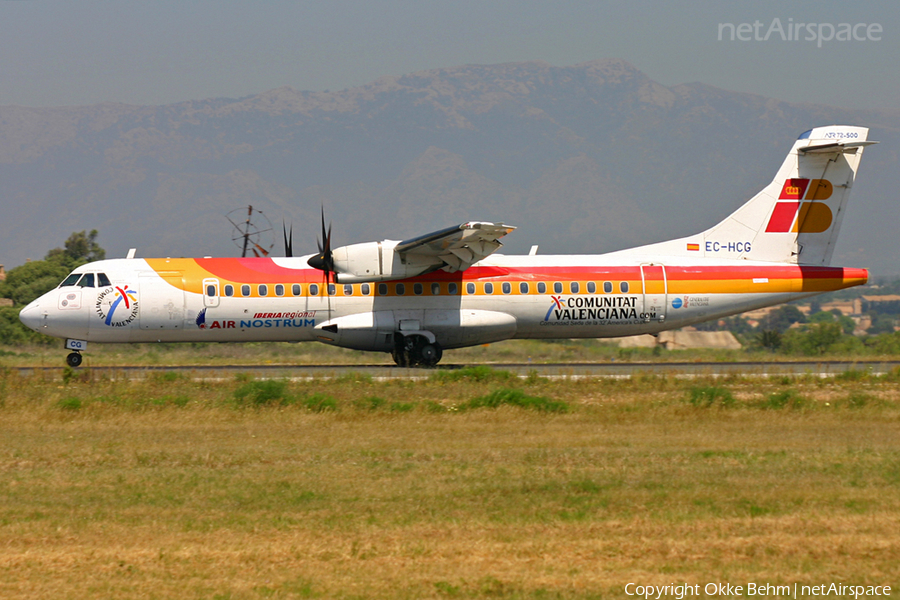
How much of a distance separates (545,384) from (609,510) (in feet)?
36.0

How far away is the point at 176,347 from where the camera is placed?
40344mm

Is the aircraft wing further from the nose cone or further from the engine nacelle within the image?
the nose cone

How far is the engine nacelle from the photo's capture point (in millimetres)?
23938

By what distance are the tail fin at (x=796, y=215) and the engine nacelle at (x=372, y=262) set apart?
26.1 ft

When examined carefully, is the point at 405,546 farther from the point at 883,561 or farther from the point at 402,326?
the point at 402,326

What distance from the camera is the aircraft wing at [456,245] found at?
23.4 m

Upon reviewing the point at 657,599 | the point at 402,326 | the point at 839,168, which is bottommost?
the point at 657,599

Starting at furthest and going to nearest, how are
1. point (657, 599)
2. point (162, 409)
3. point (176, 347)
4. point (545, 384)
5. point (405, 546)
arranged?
point (176, 347)
point (545, 384)
point (162, 409)
point (405, 546)
point (657, 599)

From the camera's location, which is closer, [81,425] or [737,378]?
[81,425]

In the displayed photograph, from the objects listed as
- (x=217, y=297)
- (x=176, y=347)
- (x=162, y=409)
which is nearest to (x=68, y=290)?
(x=217, y=297)

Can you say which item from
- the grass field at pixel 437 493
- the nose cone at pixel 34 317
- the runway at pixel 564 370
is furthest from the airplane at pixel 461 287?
the grass field at pixel 437 493

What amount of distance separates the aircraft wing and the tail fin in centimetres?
601

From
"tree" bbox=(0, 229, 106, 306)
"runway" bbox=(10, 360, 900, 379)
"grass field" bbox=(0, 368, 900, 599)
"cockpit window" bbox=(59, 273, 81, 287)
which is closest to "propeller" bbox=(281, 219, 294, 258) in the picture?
"runway" bbox=(10, 360, 900, 379)

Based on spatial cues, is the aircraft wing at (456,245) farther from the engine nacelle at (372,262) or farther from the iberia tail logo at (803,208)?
the iberia tail logo at (803,208)
